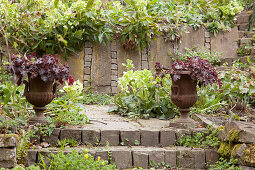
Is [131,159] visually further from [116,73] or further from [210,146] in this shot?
Answer: [116,73]

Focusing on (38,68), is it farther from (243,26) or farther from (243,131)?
(243,26)

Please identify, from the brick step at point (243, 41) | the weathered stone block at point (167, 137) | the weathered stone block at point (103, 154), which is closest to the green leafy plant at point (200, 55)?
the brick step at point (243, 41)

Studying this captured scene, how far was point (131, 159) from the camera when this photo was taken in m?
3.07

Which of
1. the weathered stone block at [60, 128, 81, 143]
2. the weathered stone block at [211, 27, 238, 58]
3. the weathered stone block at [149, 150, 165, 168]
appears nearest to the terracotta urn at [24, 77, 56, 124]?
the weathered stone block at [60, 128, 81, 143]

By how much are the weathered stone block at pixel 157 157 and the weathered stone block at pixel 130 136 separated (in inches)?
12.7

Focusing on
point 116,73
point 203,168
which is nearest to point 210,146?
point 203,168

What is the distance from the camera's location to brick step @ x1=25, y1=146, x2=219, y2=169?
300cm

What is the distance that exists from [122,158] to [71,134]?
60 cm

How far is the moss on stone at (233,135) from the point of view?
2934mm

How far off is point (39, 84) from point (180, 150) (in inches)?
62.4

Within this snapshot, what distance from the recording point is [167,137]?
136 inches

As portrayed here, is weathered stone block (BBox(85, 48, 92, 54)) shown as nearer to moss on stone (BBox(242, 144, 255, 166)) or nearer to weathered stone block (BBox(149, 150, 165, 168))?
weathered stone block (BBox(149, 150, 165, 168))

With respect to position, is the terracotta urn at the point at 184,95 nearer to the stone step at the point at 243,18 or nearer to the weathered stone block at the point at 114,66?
the weathered stone block at the point at 114,66

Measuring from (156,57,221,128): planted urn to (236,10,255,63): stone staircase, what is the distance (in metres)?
3.43
